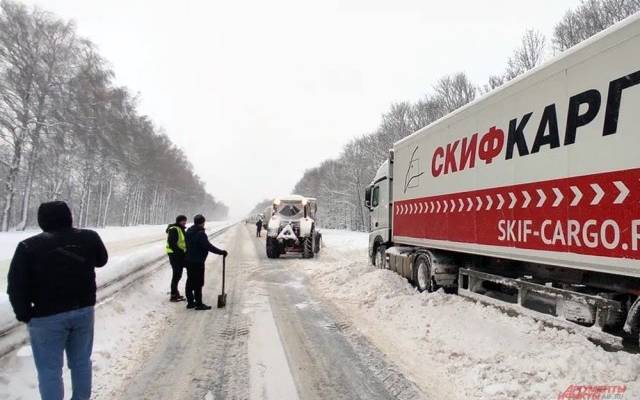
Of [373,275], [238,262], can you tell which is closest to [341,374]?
[373,275]

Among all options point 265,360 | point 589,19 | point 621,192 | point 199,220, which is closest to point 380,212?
point 199,220

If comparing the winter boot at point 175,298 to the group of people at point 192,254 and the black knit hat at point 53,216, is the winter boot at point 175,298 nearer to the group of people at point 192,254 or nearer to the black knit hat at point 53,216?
the group of people at point 192,254

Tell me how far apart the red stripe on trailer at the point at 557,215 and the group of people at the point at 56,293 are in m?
4.83

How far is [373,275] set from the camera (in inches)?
423

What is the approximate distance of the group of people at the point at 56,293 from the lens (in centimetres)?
333

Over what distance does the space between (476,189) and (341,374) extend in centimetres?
374

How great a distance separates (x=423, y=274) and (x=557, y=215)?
→ 459 cm

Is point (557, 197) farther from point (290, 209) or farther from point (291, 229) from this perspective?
point (290, 209)

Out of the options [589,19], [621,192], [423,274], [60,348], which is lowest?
[60,348]

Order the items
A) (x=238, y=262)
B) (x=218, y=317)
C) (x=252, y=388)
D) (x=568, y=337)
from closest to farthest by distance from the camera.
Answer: (x=252, y=388), (x=568, y=337), (x=218, y=317), (x=238, y=262)

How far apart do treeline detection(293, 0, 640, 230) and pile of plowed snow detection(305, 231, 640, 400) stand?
20.8 metres

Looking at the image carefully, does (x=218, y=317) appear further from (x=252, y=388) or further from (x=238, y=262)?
(x=238, y=262)

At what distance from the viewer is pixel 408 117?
1797 inches

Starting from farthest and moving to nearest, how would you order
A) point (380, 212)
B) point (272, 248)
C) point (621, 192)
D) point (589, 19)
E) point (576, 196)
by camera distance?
point (589, 19) → point (272, 248) → point (380, 212) → point (576, 196) → point (621, 192)
